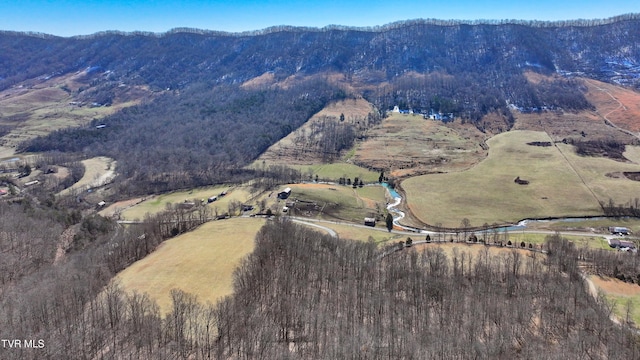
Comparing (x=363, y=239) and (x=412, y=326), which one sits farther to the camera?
(x=363, y=239)

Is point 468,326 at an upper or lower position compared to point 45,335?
lower

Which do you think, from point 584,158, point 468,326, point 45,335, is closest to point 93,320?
point 45,335

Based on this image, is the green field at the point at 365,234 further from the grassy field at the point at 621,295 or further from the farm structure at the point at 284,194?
the grassy field at the point at 621,295

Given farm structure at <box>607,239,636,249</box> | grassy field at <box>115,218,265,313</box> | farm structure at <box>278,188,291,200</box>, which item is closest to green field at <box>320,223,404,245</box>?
grassy field at <box>115,218,265,313</box>

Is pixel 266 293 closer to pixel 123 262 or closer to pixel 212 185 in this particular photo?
pixel 123 262

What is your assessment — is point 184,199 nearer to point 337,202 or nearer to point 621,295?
point 337,202

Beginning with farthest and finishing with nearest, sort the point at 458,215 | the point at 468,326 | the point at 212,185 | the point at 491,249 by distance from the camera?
the point at 212,185, the point at 458,215, the point at 491,249, the point at 468,326

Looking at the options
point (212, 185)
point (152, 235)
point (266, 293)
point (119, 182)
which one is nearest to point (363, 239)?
point (266, 293)

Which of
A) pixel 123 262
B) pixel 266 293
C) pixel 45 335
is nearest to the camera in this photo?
pixel 45 335
